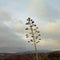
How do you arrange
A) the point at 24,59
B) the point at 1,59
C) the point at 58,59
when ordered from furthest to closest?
the point at 1,59 → the point at 24,59 → the point at 58,59

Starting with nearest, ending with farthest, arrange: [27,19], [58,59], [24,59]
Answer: [27,19], [58,59], [24,59]

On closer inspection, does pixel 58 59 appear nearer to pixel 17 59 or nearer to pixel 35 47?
pixel 17 59

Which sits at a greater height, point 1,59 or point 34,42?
point 1,59

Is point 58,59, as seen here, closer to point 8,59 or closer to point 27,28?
point 8,59

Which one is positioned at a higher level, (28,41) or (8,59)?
(8,59)

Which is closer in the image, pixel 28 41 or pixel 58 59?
pixel 28 41

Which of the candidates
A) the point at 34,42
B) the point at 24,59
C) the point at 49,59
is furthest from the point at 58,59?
the point at 34,42

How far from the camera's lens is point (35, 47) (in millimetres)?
34125

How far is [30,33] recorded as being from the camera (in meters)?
34.4

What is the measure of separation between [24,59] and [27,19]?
263ft

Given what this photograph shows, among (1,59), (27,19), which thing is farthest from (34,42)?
(1,59)

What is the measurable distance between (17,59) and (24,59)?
48.0 feet

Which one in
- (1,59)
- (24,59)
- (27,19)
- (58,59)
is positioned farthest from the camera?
(1,59)

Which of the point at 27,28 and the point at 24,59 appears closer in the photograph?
the point at 27,28
